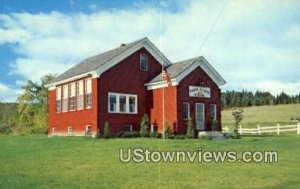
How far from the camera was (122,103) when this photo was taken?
99.5 feet

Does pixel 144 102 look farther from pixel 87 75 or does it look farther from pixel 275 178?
pixel 275 178

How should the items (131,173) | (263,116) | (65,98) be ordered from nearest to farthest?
(131,173) < (65,98) < (263,116)

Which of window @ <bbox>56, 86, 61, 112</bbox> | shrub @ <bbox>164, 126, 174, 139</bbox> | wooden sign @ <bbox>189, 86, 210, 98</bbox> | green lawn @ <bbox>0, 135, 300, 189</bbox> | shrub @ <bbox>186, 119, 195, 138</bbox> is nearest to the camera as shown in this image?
green lawn @ <bbox>0, 135, 300, 189</bbox>

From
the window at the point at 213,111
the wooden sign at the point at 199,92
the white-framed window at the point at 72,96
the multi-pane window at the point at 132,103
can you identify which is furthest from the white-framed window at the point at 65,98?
the window at the point at 213,111


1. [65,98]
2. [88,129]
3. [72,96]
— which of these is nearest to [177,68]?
[88,129]

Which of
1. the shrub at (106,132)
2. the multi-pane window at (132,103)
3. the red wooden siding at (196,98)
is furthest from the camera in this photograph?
the multi-pane window at (132,103)

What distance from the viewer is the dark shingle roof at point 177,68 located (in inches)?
1152

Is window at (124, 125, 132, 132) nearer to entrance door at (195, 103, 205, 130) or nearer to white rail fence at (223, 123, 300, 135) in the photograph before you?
entrance door at (195, 103, 205, 130)

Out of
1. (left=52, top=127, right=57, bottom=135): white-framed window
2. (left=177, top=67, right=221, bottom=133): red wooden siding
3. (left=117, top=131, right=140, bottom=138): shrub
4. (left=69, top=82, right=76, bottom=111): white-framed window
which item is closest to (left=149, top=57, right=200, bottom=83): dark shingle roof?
(left=177, top=67, right=221, bottom=133): red wooden siding

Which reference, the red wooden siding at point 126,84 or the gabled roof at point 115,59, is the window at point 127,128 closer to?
the red wooden siding at point 126,84

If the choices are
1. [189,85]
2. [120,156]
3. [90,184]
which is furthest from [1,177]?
[189,85]

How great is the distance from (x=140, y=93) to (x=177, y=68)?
9.55 ft

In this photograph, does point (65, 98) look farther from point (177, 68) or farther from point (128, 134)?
point (177, 68)

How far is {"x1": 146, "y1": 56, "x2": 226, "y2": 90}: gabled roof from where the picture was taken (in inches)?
1145
